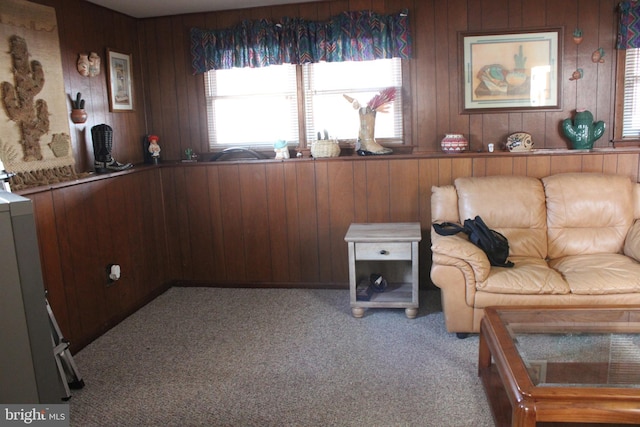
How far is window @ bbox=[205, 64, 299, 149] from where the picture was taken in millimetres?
4578

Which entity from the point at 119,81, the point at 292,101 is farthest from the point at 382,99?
the point at 119,81

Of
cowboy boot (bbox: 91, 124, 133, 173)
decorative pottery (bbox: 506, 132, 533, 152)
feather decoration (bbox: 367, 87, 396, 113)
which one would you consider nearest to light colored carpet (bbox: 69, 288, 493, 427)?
cowboy boot (bbox: 91, 124, 133, 173)

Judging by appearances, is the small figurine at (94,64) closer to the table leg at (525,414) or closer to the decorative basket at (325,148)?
the decorative basket at (325,148)

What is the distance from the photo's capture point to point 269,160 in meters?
4.39

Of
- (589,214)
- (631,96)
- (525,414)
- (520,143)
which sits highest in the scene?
(631,96)

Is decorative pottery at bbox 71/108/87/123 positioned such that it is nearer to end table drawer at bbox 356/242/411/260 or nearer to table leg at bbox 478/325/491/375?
end table drawer at bbox 356/242/411/260

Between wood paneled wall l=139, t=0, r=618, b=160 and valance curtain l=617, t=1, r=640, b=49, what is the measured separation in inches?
2.8

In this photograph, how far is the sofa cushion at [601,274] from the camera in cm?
312

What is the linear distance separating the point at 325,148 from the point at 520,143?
1.46 m

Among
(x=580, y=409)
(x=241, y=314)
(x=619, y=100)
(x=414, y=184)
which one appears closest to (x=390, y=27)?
(x=414, y=184)

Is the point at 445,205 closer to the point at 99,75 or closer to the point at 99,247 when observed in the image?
the point at 99,247

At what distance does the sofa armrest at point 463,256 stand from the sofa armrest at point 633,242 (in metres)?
0.97

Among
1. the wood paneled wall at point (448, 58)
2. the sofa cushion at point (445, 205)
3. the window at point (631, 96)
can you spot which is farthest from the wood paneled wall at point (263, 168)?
the sofa cushion at point (445, 205)

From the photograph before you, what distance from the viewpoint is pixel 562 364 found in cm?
239
